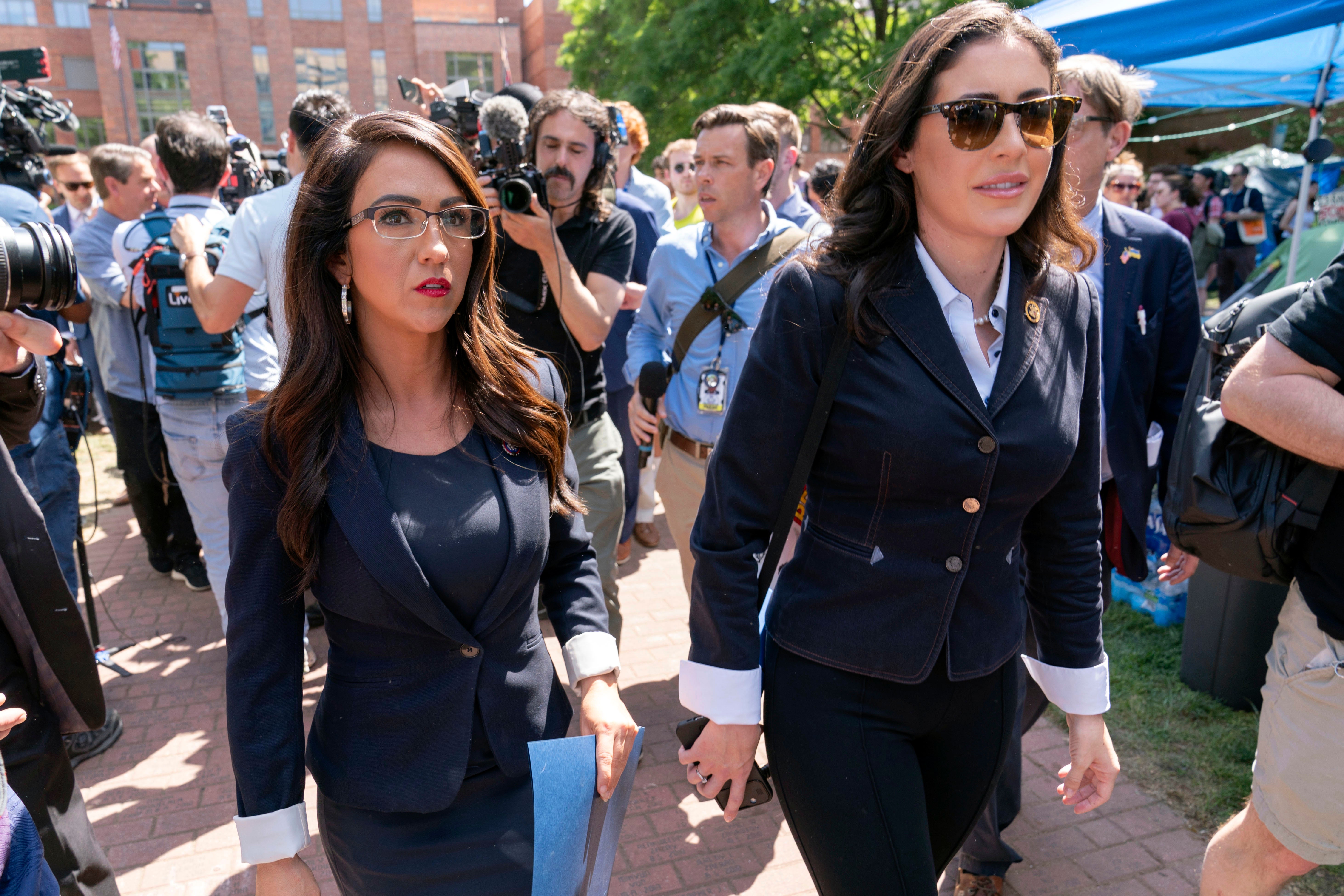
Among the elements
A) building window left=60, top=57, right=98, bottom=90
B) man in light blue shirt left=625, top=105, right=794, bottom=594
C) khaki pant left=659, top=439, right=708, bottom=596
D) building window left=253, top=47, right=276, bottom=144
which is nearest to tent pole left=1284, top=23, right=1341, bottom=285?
man in light blue shirt left=625, top=105, right=794, bottom=594

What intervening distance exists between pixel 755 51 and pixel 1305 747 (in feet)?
62.9

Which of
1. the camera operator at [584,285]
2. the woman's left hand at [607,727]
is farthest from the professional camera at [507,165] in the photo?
the woman's left hand at [607,727]

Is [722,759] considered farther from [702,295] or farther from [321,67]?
[321,67]

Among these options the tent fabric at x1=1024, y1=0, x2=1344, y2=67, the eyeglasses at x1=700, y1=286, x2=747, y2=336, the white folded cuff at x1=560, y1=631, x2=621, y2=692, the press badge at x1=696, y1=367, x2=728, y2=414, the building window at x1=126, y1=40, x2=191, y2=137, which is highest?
the building window at x1=126, y1=40, x2=191, y2=137

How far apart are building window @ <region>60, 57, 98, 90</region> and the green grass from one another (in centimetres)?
6296

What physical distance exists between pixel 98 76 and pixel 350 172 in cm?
5983

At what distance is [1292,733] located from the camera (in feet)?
6.69

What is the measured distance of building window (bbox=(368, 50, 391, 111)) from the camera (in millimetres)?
52844

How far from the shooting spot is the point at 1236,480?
7.11 feet

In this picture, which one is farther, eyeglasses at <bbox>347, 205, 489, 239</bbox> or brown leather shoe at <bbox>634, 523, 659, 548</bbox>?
brown leather shoe at <bbox>634, 523, 659, 548</bbox>

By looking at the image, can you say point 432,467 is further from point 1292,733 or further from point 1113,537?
point 1113,537

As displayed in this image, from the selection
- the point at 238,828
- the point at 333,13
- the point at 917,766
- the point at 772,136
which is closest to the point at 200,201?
the point at 772,136

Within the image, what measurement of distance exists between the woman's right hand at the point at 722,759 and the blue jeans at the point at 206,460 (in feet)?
10.8

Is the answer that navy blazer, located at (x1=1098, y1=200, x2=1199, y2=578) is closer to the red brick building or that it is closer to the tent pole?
the tent pole
